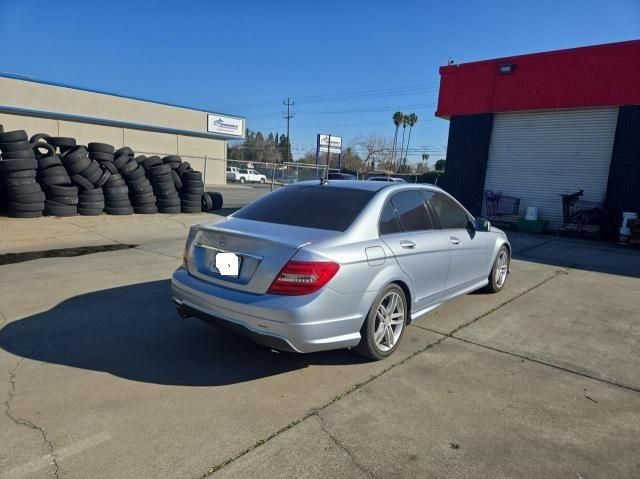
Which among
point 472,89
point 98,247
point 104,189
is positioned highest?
point 472,89

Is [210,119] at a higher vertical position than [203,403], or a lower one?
higher

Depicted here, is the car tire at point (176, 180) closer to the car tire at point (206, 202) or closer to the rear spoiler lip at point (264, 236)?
the car tire at point (206, 202)

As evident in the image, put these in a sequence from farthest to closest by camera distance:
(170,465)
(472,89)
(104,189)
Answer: (472,89) < (104,189) < (170,465)

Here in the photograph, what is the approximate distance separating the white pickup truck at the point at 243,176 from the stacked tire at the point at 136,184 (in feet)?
109

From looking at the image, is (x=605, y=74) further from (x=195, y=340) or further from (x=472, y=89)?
(x=195, y=340)

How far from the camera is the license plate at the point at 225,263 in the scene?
3.34 metres

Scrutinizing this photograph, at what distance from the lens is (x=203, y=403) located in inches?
117

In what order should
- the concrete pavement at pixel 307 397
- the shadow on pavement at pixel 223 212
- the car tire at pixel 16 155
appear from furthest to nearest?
the shadow on pavement at pixel 223 212 < the car tire at pixel 16 155 < the concrete pavement at pixel 307 397

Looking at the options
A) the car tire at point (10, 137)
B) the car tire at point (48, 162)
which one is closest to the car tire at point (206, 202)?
the car tire at point (48, 162)

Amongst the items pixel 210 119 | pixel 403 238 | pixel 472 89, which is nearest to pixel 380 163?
pixel 210 119

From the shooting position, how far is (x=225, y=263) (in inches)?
133

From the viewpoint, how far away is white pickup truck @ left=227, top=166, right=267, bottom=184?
46472 mm

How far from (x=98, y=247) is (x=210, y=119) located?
31317mm

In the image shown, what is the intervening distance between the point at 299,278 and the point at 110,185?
10.8 metres
